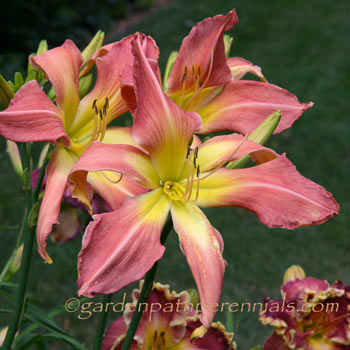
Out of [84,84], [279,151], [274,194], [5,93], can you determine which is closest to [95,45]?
[84,84]

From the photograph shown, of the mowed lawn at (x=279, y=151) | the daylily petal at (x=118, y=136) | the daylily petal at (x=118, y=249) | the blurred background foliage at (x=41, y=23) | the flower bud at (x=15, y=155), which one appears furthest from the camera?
the blurred background foliage at (x=41, y=23)

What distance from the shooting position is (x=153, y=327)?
0.94 metres

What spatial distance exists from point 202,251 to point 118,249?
0.11m

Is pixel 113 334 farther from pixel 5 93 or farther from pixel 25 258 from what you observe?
pixel 5 93

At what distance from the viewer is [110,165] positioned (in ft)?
2.16

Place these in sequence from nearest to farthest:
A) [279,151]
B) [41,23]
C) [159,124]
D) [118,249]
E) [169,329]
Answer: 1. [118,249]
2. [159,124]
3. [169,329]
4. [279,151]
5. [41,23]

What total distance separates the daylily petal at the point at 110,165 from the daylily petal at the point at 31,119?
0.07 m

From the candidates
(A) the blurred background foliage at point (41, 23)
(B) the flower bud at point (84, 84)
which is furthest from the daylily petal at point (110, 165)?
(A) the blurred background foliage at point (41, 23)

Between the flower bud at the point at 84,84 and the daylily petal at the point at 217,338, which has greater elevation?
the flower bud at the point at 84,84

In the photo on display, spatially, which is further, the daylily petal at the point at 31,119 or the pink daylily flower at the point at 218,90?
the pink daylily flower at the point at 218,90

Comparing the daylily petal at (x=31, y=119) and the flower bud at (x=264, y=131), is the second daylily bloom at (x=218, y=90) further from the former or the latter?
the daylily petal at (x=31, y=119)

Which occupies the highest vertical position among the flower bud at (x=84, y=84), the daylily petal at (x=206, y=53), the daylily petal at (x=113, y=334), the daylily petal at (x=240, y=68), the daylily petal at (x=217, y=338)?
the daylily petal at (x=206, y=53)

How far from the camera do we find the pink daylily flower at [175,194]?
611 millimetres

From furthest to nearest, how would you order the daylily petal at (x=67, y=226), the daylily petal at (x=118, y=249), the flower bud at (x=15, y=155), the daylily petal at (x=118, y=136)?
the flower bud at (x=15, y=155) < the daylily petal at (x=67, y=226) < the daylily petal at (x=118, y=136) < the daylily petal at (x=118, y=249)
